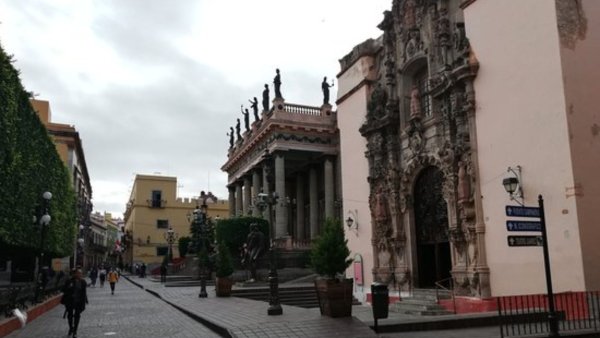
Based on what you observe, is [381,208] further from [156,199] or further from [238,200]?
[156,199]

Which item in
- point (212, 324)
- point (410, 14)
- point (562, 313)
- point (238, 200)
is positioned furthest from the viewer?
point (238, 200)

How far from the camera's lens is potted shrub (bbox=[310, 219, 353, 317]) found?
1145 cm

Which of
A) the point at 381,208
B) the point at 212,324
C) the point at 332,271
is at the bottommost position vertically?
the point at 212,324

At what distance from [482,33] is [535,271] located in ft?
21.2

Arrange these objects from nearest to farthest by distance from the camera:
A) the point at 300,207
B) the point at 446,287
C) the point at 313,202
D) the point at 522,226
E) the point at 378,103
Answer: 1. the point at 522,226
2. the point at 446,287
3. the point at 378,103
4. the point at 313,202
5. the point at 300,207

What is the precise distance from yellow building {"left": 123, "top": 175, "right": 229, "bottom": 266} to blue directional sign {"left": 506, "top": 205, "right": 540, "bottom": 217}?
67053mm

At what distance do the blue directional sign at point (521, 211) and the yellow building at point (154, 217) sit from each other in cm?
6705

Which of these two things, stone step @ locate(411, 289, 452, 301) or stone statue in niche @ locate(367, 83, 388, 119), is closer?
stone step @ locate(411, 289, 452, 301)

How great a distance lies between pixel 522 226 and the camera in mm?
9734

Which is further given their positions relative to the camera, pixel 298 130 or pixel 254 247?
pixel 298 130

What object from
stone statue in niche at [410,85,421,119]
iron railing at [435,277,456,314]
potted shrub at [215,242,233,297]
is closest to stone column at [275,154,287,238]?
potted shrub at [215,242,233,297]

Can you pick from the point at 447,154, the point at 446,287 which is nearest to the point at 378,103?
the point at 447,154

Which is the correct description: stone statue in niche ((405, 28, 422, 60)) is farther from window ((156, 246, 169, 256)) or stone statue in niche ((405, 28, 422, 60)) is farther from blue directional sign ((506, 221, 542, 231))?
window ((156, 246, 169, 256))

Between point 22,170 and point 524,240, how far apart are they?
16608 mm
